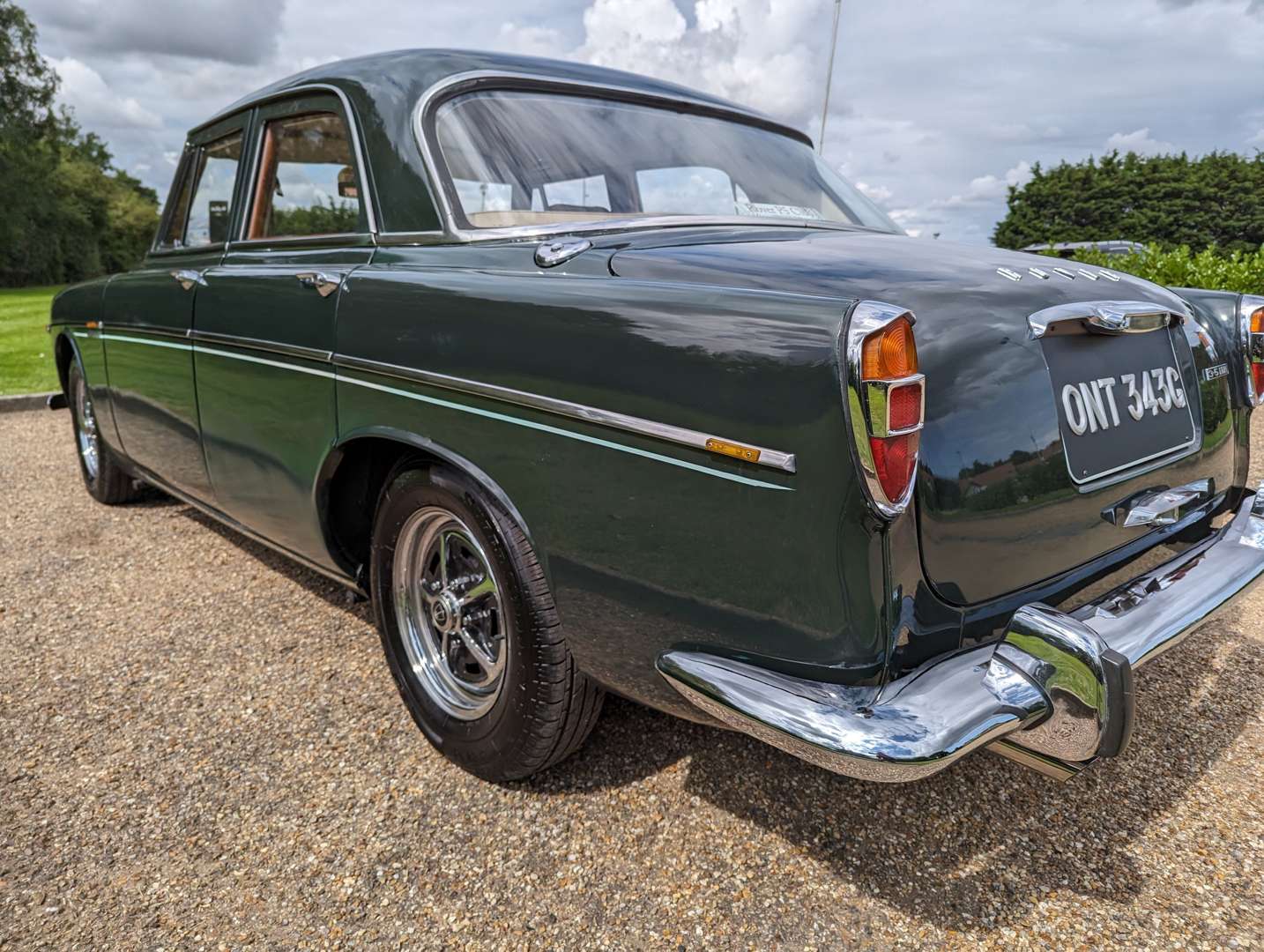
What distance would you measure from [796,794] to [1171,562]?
1066 millimetres

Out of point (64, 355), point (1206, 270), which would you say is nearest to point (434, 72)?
point (64, 355)

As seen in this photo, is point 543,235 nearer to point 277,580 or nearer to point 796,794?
point 796,794

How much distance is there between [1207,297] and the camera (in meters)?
2.47

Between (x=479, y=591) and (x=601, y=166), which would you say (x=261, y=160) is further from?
(x=479, y=591)

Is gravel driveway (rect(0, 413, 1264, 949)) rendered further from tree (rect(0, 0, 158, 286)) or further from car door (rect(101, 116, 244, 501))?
tree (rect(0, 0, 158, 286))

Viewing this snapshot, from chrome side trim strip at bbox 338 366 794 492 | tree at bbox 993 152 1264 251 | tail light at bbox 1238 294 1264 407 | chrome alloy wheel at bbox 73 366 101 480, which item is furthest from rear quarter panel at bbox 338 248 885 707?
tree at bbox 993 152 1264 251

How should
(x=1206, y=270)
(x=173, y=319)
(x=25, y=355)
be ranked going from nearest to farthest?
(x=173, y=319) → (x=1206, y=270) → (x=25, y=355)

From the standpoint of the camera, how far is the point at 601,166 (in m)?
2.48

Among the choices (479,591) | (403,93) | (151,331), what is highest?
(403,93)

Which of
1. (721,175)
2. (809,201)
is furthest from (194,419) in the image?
(809,201)

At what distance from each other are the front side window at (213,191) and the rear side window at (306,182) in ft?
0.73

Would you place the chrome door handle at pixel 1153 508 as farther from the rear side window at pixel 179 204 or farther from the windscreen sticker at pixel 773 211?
the rear side window at pixel 179 204

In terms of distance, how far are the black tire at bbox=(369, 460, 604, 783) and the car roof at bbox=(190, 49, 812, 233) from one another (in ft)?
2.39

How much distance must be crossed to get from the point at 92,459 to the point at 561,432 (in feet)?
13.9
